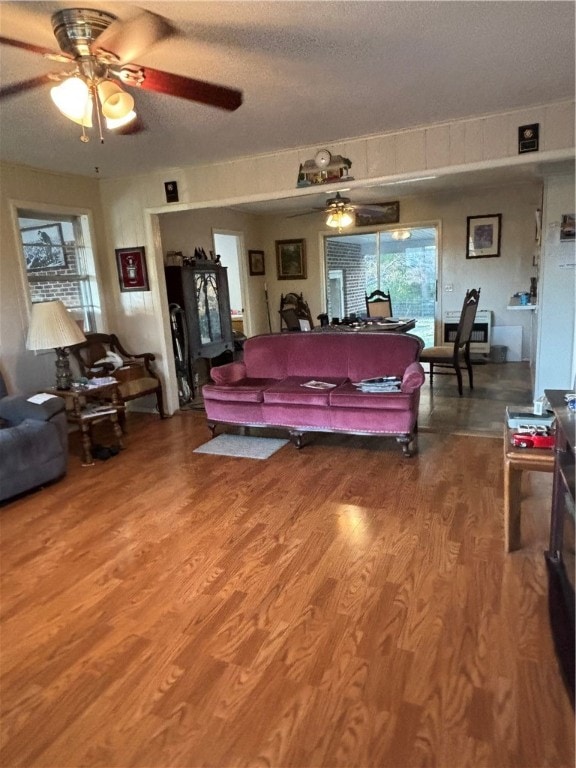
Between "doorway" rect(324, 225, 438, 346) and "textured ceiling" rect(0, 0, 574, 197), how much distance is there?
4.02 m

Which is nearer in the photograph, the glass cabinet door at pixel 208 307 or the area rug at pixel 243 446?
the area rug at pixel 243 446

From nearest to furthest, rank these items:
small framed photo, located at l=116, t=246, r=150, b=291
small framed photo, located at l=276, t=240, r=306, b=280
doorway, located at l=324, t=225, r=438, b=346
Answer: small framed photo, located at l=116, t=246, r=150, b=291
doorway, located at l=324, t=225, r=438, b=346
small framed photo, located at l=276, t=240, r=306, b=280

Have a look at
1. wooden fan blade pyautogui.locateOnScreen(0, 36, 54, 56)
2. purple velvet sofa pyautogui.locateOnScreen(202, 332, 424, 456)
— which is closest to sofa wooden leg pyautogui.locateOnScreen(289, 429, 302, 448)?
purple velvet sofa pyautogui.locateOnScreen(202, 332, 424, 456)

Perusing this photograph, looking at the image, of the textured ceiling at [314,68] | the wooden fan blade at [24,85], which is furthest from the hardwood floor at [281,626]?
the textured ceiling at [314,68]

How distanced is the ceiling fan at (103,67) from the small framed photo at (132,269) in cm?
278

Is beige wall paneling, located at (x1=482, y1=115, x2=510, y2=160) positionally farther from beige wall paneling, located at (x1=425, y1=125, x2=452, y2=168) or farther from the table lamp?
the table lamp

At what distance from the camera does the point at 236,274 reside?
7707 mm

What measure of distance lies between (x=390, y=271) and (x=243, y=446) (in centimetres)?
497

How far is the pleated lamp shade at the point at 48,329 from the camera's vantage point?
3676 millimetres

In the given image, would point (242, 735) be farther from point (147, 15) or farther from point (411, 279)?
point (411, 279)

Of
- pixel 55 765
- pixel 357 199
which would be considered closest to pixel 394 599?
pixel 55 765

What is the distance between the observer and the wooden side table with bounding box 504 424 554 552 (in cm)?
212

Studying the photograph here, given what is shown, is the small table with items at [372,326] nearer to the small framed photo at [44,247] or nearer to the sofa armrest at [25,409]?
the small framed photo at [44,247]

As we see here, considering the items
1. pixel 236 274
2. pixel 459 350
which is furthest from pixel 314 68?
pixel 236 274
